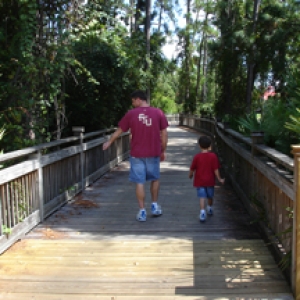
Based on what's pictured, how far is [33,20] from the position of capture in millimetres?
6934

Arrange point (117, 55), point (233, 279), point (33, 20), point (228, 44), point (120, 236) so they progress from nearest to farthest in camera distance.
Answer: point (233, 279) < point (120, 236) < point (33, 20) < point (117, 55) < point (228, 44)

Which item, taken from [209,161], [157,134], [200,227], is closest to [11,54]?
[157,134]

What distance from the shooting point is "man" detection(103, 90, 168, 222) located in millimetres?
5883

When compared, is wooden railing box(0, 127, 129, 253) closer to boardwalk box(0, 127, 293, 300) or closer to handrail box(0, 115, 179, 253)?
handrail box(0, 115, 179, 253)

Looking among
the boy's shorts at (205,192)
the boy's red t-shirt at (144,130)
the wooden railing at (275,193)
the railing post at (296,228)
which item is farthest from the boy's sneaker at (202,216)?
the railing post at (296,228)

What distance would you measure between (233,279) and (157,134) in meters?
2.55

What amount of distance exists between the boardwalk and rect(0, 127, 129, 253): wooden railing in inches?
7.4

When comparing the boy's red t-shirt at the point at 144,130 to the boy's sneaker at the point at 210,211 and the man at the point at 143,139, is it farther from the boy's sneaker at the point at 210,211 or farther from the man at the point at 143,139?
the boy's sneaker at the point at 210,211

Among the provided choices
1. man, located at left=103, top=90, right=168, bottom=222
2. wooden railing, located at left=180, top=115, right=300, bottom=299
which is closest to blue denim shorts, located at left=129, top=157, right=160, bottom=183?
man, located at left=103, top=90, right=168, bottom=222

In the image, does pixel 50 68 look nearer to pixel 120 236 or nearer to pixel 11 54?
pixel 11 54

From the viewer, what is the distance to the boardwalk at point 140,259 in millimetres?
3693

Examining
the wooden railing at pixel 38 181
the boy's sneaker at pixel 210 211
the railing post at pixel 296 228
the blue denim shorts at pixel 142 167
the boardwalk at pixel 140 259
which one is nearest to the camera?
the railing post at pixel 296 228

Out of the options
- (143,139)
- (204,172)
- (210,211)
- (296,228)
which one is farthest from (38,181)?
(296,228)

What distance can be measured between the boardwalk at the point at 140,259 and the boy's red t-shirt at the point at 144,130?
1.00 metres
